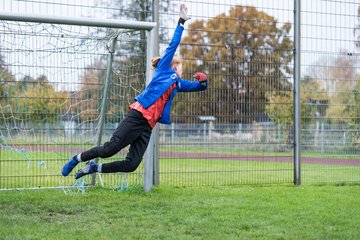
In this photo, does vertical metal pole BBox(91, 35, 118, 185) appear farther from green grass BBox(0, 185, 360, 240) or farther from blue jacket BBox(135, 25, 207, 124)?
blue jacket BBox(135, 25, 207, 124)

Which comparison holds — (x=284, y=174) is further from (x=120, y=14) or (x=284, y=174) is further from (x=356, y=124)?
(x=120, y=14)

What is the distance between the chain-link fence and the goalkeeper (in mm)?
2561

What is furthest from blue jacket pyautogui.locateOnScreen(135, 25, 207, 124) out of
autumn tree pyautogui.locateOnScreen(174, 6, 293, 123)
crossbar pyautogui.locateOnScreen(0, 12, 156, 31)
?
autumn tree pyautogui.locateOnScreen(174, 6, 293, 123)

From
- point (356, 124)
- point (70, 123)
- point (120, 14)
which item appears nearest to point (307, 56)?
point (356, 124)

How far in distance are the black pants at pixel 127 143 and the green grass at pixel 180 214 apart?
0.66m

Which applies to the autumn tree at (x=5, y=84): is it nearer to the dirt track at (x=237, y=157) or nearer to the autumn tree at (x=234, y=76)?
the dirt track at (x=237, y=157)

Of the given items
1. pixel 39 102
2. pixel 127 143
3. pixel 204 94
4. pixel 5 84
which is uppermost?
pixel 5 84

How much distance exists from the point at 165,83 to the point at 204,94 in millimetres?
3815

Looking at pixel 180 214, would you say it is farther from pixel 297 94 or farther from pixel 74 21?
pixel 297 94

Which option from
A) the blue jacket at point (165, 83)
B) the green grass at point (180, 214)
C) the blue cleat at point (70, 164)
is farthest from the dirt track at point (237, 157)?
the blue jacket at point (165, 83)

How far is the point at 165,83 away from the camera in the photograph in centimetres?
685

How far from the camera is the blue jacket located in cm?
681

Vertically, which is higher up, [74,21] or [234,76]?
[74,21]

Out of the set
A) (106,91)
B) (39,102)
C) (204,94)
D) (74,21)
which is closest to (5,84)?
(39,102)
